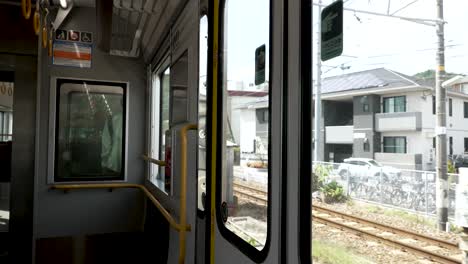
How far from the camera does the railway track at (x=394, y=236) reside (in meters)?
0.75

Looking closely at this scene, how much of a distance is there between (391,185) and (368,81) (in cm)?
27

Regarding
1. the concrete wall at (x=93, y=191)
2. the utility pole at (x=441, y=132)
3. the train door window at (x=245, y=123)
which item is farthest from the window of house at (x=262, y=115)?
the concrete wall at (x=93, y=191)

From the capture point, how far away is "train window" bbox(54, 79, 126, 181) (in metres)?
4.30

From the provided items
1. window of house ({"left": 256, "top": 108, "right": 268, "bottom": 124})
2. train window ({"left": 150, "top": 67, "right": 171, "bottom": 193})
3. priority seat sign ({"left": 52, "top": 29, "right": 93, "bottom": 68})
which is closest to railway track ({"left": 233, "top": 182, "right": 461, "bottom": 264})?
window of house ({"left": 256, "top": 108, "right": 268, "bottom": 124})

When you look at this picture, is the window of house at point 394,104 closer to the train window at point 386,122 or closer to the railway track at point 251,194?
the train window at point 386,122

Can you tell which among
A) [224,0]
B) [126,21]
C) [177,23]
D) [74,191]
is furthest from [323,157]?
[74,191]

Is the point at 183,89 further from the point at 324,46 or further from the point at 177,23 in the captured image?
the point at 324,46

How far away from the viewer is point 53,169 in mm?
4250

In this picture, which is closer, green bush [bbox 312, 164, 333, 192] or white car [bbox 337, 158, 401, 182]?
white car [bbox 337, 158, 401, 182]

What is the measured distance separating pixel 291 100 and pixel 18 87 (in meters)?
3.80

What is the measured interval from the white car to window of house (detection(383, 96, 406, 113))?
0.13 m

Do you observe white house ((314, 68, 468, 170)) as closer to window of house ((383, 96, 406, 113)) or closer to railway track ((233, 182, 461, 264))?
window of house ((383, 96, 406, 113))

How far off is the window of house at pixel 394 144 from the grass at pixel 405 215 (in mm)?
135

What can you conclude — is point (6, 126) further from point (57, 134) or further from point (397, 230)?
point (397, 230)
